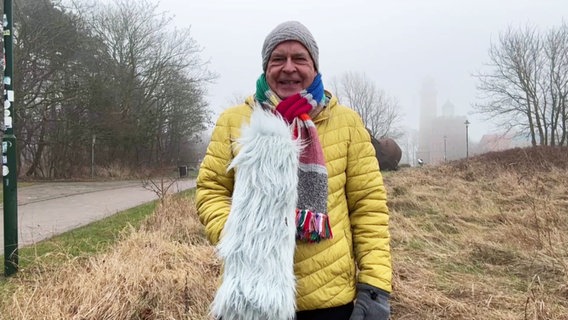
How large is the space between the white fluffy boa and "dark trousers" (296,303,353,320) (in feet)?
0.59

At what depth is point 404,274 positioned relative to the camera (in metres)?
4.66

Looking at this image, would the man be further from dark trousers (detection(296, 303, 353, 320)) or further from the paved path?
the paved path

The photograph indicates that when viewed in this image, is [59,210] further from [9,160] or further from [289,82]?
[289,82]

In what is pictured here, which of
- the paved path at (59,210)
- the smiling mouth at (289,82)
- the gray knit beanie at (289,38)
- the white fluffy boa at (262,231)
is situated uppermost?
the gray knit beanie at (289,38)

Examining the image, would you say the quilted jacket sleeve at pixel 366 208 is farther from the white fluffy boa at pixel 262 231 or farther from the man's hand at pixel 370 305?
the white fluffy boa at pixel 262 231

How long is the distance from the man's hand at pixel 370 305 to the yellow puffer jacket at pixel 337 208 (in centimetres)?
3

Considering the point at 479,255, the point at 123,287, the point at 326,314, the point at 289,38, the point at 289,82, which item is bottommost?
the point at 479,255

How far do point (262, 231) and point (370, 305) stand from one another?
0.48 metres

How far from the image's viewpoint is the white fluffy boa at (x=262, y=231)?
4.88 ft

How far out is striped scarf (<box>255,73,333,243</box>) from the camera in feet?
5.28

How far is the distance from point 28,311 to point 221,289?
252cm

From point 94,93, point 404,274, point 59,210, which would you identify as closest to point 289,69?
point 404,274

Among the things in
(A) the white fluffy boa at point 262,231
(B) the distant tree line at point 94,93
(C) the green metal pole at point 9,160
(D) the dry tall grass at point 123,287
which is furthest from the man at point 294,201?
(B) the distant tree line at point 94,93

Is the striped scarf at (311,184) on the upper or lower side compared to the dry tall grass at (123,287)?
upper
